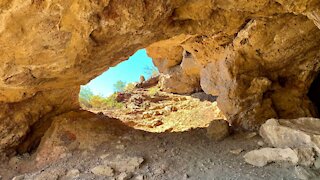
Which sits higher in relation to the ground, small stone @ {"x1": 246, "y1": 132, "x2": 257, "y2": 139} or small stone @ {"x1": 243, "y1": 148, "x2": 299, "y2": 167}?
small stone @ {"x1": 243, "y1": 148, "x2": 299, "y2": 167}

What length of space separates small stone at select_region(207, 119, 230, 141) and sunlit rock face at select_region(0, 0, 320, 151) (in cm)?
69

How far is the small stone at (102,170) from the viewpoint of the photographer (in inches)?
138

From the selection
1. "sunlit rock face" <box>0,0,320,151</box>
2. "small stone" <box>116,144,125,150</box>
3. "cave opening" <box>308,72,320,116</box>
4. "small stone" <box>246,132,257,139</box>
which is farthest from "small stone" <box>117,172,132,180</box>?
"cave opening" <box>308,72,320,116</box>

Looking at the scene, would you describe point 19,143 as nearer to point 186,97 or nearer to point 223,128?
point 223,128

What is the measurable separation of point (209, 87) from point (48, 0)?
14.1ft

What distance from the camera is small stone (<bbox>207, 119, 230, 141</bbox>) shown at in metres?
4.42

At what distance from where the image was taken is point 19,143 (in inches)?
171

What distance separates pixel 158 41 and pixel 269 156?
2239mm

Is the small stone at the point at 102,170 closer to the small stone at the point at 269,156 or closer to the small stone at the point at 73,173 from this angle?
the small stone at the point at 73,173

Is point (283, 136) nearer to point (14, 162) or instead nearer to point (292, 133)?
point (292, 133)

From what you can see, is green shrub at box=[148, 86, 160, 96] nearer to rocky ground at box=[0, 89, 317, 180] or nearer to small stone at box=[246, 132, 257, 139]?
rocky ground at box=[0, 89, 317, 180]

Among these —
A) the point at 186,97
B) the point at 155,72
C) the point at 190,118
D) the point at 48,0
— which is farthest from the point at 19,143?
the point at 155,72

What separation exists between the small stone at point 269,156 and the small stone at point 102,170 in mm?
1574

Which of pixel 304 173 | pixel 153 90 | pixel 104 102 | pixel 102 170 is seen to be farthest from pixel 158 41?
pixel 153 90
